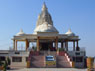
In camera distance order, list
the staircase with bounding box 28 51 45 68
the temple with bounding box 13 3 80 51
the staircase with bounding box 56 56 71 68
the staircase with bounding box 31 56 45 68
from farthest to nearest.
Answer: the temple with bounding box 13 3 80 51
the staircase with bounding box 56 56 71 68
the staircase with bounding box 28 51 45 68
the staircase with bounding box 31 56 45 68

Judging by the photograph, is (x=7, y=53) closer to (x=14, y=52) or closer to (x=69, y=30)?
(x=14, y=52)

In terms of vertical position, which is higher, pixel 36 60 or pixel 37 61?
pixel 36 60

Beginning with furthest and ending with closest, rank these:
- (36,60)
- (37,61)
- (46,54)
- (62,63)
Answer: (46,54), (36,60), (37,61), (62,63)

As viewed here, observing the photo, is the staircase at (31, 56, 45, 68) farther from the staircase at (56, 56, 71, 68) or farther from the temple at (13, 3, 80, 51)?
the temple at (13, 3, 80, 51)

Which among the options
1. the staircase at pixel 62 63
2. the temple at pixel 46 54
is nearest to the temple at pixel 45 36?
the temple at pixel 46 54

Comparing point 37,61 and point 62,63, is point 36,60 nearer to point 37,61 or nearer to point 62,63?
point 37,61

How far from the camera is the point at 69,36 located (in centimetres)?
4825

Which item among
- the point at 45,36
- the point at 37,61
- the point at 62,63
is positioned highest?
the point at 45,36

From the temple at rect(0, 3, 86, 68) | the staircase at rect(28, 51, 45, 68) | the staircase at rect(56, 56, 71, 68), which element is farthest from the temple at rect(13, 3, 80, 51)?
the staircase at rect(56, 56, 71, 68)

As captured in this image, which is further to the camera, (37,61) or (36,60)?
(36,60)

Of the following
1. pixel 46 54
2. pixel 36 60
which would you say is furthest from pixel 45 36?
pixel 36 60

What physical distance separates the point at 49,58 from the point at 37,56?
290cm

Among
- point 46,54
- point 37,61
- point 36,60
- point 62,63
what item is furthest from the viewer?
point 46,54

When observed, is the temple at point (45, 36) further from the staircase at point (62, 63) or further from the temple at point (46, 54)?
the staircase at point (62, 63)
